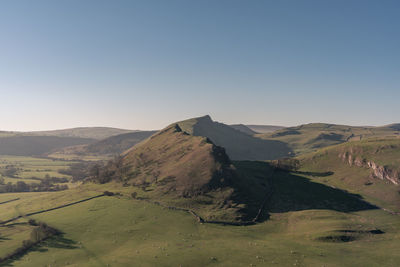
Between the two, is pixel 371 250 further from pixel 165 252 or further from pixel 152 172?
pixel 152 172

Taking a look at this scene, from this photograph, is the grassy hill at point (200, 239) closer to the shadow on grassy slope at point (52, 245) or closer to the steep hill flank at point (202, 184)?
the shadow on grassy slope at point (52, 245)

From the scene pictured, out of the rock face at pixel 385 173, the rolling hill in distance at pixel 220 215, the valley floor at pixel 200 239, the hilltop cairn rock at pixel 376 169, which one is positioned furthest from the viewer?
the hilltop cairn rock at pixel 376 169

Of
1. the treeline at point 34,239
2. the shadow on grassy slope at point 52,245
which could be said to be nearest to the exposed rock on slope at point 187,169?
the shadow on grassy slope at point 52,245

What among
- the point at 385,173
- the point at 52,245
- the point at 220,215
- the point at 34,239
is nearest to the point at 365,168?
the point at 385,173

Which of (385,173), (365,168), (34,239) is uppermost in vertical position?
(365,168)

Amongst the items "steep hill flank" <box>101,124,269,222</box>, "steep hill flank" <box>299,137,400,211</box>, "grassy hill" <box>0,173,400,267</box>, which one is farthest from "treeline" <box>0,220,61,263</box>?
"steep hill flank" <box>299,137,400,211</box>

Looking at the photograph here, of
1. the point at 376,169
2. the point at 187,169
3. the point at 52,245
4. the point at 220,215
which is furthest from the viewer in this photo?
the point at 187,169

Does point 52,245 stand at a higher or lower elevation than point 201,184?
lower

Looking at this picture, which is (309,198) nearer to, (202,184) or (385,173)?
(385,173)

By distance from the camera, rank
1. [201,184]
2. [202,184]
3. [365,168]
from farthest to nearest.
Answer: [365,168]
[201,184]
[202,184]
